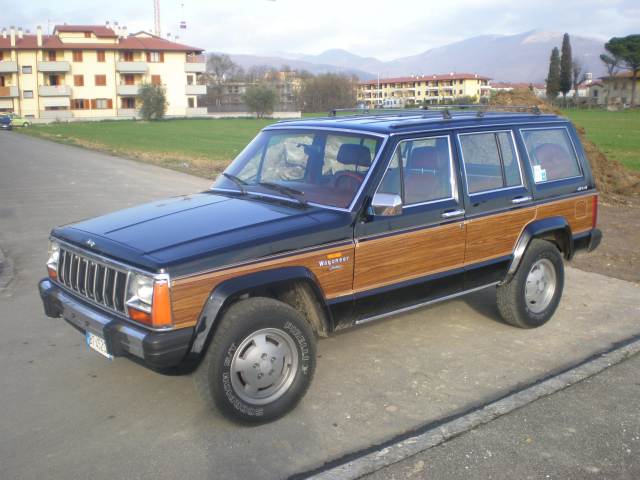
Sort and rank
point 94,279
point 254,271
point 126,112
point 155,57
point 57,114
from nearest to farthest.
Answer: point 254,271, point 94,279, point 57,114, point 126,112, point 155,57

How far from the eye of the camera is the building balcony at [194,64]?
94312 millimetres

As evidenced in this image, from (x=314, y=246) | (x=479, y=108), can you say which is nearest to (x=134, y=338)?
(x=314, y=246)

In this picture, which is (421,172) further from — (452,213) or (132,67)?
(132,67)

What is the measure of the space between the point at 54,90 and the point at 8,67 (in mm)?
6059

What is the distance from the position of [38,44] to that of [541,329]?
9092 cm

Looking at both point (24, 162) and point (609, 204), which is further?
point (24, 162)

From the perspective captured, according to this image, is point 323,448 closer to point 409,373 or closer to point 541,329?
point 409,373

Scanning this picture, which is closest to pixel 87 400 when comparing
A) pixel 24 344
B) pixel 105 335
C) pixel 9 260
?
pixel 105 335

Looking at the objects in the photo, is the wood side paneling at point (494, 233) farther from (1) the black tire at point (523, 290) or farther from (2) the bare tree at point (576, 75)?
(2) the bare tree at point (576, 75)

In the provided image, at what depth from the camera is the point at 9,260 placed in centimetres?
865

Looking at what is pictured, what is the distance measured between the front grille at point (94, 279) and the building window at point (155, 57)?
93.5m

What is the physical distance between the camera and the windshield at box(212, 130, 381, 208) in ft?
16.0

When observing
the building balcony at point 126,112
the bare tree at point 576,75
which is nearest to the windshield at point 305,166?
the building balcony at point 126,112

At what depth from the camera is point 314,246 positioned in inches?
172
